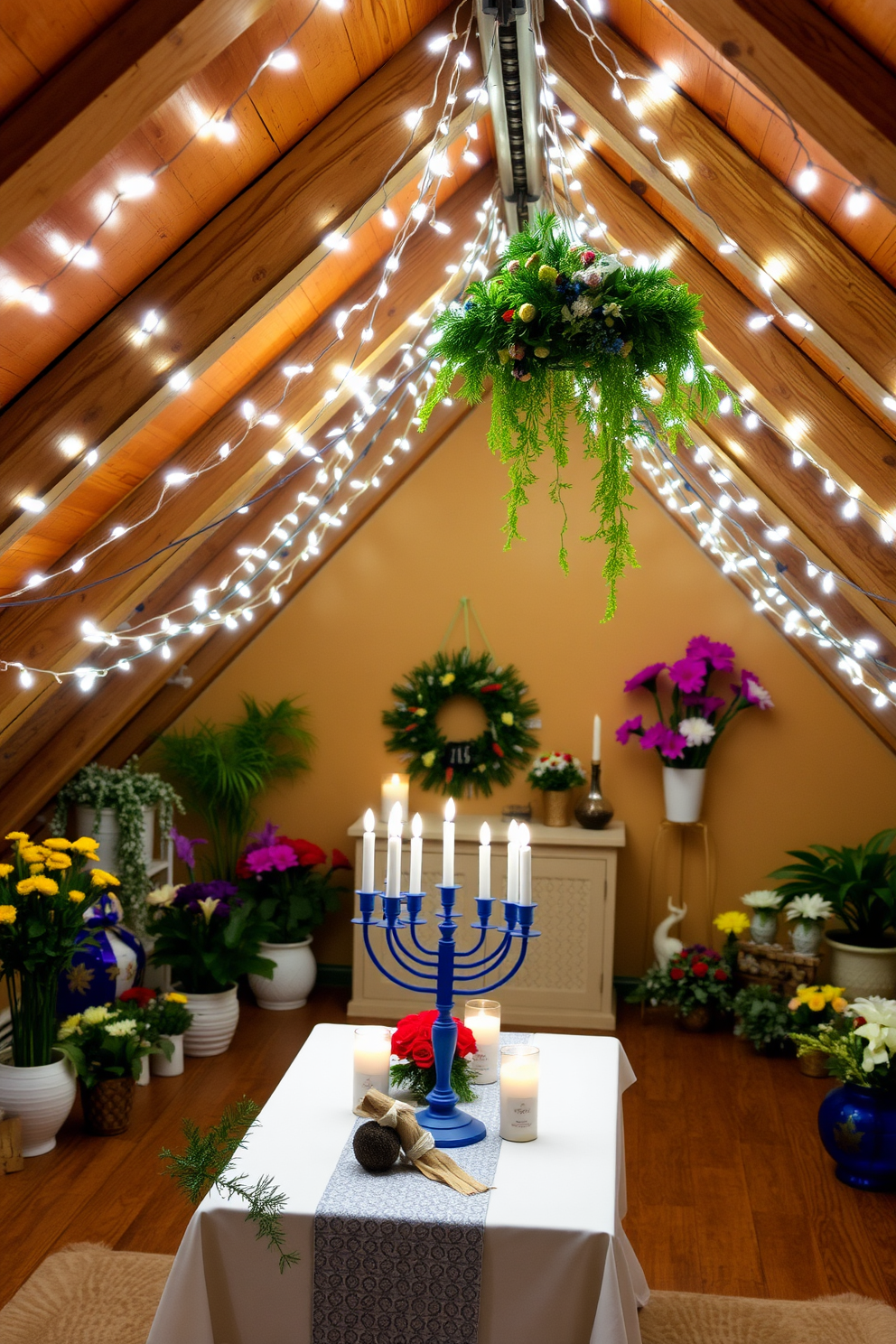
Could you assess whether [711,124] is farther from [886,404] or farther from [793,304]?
[886,404]

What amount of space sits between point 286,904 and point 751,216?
11.2 feet

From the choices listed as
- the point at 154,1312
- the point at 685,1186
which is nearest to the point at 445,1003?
the point at 154,1312

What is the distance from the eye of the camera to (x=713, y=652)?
486 cm

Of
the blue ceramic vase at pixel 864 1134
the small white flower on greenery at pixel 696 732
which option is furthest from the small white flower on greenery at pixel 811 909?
the blue ceramic vase at pixel 864 1134

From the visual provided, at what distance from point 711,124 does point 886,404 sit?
2.04 ft

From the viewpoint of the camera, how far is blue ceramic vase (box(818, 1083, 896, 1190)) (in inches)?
127

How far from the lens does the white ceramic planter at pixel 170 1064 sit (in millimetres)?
3988

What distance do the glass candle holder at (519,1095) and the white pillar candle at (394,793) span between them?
2.77 m

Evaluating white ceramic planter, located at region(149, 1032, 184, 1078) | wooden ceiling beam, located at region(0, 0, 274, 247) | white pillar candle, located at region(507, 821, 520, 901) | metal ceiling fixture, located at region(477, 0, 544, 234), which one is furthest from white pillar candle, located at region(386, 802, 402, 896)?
white ceramic planter, located at region(149, 1032, 184, 1078)

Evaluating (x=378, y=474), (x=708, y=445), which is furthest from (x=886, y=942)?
(x=378, y=474)

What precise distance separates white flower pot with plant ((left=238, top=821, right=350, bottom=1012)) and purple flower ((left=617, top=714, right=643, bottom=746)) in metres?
1.37

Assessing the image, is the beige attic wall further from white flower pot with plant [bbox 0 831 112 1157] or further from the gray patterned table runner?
the gray patterned table runner

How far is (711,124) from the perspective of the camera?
7.07 feet

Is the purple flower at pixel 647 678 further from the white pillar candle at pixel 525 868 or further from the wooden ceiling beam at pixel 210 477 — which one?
the white pillar candle at pixel 525 868
